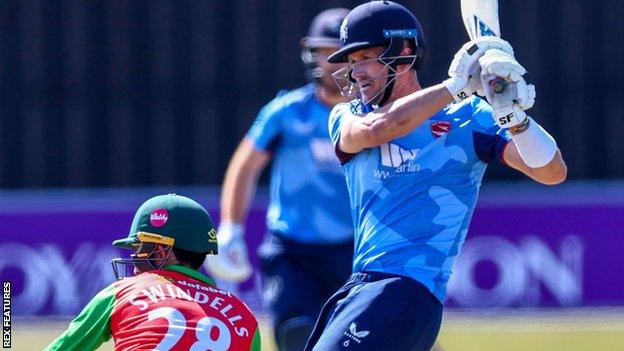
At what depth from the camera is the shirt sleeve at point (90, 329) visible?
4.68 meters

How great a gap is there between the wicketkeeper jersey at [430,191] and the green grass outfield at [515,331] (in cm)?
457

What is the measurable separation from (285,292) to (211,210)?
541cm

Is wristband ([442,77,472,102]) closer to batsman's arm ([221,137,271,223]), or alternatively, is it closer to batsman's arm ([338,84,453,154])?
batsman's arm ([338,84,453,154])

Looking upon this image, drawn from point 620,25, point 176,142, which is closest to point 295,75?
point 176,142

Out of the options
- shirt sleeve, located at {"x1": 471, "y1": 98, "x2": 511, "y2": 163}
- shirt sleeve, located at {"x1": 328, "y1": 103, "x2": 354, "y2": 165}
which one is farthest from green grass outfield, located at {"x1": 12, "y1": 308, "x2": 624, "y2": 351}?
shirt sleeve, located at {"x1": 471, "y1": 98, "x2": 511, "y2": 163}

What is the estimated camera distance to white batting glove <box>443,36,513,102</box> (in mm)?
4586

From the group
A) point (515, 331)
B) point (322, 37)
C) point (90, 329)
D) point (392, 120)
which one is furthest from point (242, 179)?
point (515, 331)

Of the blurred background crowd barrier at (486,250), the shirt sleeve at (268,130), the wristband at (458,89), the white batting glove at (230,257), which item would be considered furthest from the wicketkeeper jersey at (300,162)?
the blurred background crowd barrier at (486,250)

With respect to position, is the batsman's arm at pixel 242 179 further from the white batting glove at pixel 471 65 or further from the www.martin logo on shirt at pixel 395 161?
the white batting glove at pixel 471 65

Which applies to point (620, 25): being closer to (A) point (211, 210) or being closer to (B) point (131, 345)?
(A) point (211, 210)

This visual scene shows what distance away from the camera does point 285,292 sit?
7.01m

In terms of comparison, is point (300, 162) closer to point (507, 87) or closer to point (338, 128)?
point (338, 128)

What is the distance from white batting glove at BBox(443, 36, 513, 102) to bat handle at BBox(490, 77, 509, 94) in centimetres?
7

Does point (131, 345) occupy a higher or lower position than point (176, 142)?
higher
